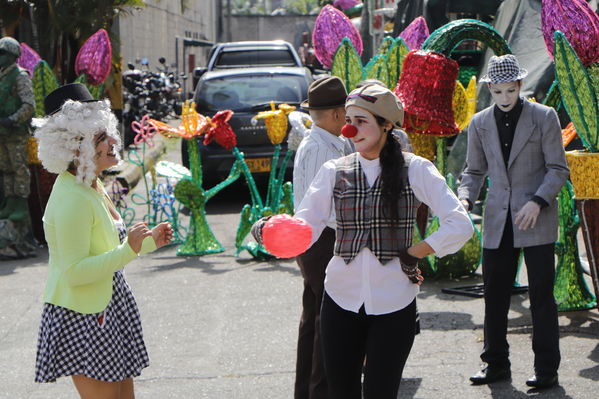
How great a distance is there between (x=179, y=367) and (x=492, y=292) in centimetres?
194

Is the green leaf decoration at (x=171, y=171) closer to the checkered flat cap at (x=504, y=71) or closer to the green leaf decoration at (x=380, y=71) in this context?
the green leaf decoration at (x=380, y=71)

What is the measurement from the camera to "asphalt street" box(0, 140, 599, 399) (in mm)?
5328

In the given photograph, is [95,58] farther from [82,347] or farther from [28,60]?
[82,347]

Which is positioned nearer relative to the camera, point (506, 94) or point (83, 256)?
point (83, 256)

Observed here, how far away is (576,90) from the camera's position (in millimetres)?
5570

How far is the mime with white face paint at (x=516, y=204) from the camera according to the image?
16.4ft

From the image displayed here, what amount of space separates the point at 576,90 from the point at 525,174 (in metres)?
0.83

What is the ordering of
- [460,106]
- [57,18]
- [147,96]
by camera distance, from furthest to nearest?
[147,96] < [57,18] < [460,106]

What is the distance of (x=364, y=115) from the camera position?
3559 millimetres

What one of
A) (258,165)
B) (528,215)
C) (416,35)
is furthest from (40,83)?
(528,215)

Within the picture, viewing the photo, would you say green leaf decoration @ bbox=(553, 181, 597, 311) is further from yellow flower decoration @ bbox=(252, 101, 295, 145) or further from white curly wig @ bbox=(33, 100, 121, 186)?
white curly wig @ bbox=(33, 100, 121, 186)

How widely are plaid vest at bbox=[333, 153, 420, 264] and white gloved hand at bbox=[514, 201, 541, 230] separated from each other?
144 cm

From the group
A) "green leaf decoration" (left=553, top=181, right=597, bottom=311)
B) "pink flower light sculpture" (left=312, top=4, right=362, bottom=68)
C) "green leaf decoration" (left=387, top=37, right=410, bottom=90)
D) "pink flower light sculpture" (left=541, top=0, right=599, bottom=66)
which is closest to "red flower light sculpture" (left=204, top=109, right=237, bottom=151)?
"pink flower light sculpture" (left=312, top=4, right=362, bottom=68)

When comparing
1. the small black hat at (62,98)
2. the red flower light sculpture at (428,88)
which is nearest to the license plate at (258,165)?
the red flower light sculpture at (428,88)
